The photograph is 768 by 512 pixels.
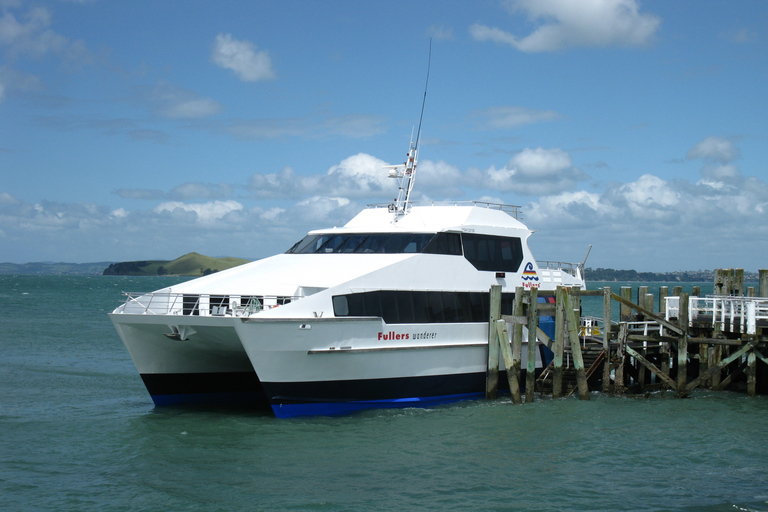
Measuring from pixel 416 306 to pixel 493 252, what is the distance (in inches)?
119

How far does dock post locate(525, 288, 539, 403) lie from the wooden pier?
22 millimetres

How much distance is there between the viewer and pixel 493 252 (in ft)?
56.9

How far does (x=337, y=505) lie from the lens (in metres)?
9.72

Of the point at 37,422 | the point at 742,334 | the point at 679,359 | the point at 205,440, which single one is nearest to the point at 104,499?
the point at 205,440

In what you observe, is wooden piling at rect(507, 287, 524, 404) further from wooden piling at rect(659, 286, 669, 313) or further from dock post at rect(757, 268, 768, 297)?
dock post at rect(757, 268, 768, 297)

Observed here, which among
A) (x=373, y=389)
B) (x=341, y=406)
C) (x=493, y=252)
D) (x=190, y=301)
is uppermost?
(x=493, y=252)

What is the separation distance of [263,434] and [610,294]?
8.82 meters

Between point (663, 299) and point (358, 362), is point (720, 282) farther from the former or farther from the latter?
point (358, 362)

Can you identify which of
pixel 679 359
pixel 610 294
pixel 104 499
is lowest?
pixel 104 499

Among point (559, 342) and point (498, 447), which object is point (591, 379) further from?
point (498, 447)

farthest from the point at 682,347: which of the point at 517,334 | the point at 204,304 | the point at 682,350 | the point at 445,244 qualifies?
the point at 204,304

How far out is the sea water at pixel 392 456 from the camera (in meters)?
10.1

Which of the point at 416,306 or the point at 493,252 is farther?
the point at 493,252

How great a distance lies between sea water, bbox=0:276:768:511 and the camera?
33.0 feet
